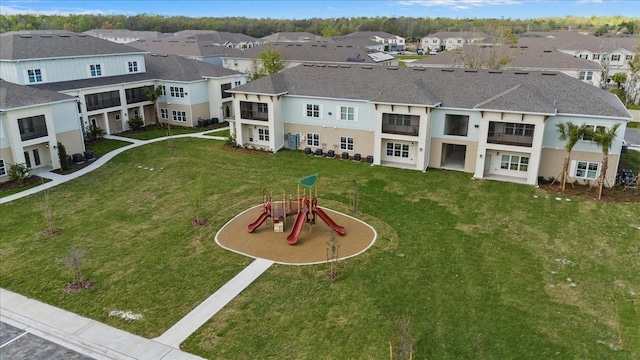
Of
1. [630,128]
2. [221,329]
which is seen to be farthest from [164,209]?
[630,128]

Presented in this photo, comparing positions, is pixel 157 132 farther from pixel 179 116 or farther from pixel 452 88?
pixel 452 88

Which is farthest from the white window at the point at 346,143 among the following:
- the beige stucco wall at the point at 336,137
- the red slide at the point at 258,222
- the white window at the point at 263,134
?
the red slide at the point at 258,222

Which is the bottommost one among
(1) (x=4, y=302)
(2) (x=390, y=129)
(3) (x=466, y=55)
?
(1) (x=4, y=302)

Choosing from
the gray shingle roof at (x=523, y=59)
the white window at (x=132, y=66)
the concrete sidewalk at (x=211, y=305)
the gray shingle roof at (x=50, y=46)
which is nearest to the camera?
the concrete sidewalk at (x=211, y=305)

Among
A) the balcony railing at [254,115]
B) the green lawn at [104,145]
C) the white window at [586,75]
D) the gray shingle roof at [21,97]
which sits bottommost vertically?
the green lawn at [104,145]

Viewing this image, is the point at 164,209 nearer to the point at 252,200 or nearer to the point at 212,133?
the point at 252,200

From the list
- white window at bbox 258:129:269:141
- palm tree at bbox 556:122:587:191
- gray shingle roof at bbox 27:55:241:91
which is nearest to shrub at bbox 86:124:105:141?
gray shingle roof at bbox 27:55:241:91

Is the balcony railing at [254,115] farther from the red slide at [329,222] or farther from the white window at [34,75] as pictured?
the white window at [34,75]
